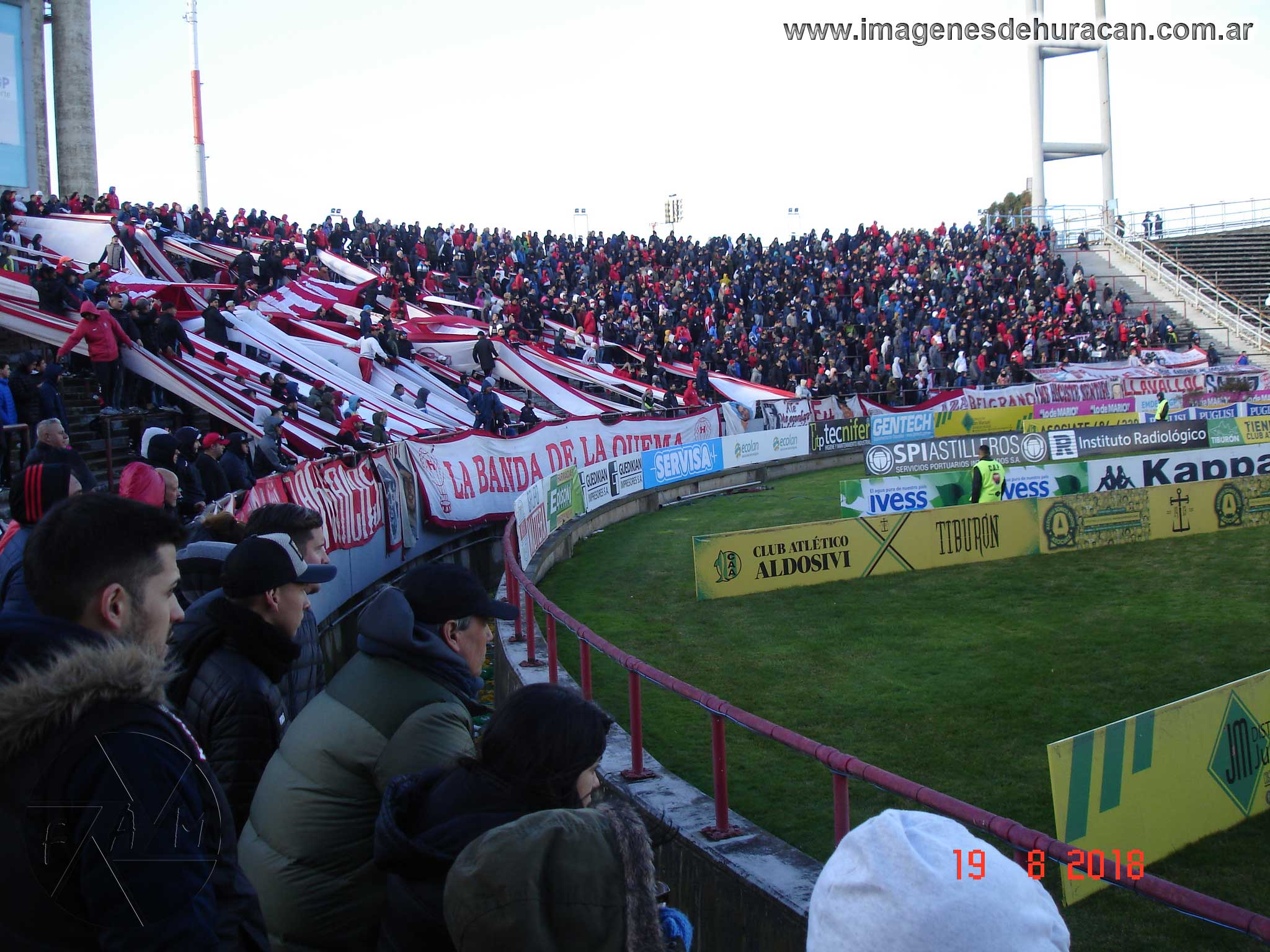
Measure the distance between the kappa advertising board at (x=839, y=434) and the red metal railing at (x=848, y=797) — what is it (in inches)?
917

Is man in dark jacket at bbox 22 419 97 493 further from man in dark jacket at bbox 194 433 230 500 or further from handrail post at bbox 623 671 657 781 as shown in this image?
man in dark jacket at bbox 194 433 230 500

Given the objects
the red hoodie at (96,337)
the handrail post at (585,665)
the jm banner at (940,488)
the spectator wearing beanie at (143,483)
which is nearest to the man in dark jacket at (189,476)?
the spectator wearing beanie at (143,483)

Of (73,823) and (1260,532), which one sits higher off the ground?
(73,823)

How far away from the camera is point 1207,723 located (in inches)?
233

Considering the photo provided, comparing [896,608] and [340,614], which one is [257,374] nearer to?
[340,614]

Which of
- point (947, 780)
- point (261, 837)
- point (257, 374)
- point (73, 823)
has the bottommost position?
point (947, 780)

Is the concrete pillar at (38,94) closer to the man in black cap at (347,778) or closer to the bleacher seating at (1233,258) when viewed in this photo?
the man in black cap at (347,778)

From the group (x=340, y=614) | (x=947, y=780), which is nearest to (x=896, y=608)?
(x=947, y=780)

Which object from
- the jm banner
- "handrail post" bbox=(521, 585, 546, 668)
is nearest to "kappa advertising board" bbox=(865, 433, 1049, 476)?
the jm banner

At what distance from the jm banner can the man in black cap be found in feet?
44.7

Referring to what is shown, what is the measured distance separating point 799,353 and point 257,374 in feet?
62.4

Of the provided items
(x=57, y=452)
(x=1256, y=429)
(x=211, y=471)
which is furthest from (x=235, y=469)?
(x=1256, y=429)

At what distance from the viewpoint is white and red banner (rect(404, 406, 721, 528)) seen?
674 inches

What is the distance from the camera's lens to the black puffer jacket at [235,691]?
11.5 ft
